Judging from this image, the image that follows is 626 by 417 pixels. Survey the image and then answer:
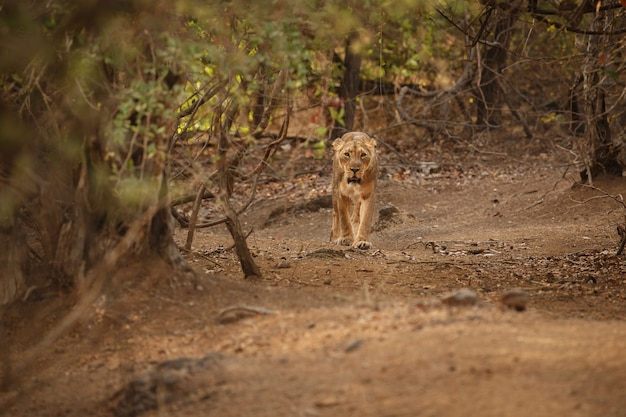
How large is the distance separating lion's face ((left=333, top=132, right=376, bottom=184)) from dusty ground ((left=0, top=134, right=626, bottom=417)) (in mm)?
1089

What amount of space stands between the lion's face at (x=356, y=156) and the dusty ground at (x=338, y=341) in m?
1.09

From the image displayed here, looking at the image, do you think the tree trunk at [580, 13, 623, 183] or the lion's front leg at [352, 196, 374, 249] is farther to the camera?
the tree trunk at [580, 13, 623, 183]

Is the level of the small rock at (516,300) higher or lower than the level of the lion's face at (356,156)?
lower

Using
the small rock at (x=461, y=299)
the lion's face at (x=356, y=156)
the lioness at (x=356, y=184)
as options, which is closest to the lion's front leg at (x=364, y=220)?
the lioness at (x=356, y=184)

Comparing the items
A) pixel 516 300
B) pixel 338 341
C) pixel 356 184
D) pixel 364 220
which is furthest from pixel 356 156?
pixel 338 341

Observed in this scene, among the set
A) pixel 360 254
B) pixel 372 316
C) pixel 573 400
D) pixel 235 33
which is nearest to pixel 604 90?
pixel 360 254

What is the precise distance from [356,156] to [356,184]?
1.10 ft

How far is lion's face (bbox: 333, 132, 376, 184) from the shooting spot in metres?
11.1

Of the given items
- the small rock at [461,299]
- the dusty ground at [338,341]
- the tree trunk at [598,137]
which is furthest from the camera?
the tree trunk at [598,137]

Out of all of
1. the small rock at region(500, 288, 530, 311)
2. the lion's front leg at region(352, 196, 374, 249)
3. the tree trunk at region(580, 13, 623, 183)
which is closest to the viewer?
the small rock at region(500, 288, 530, 311)

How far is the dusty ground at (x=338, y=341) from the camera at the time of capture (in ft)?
15.9

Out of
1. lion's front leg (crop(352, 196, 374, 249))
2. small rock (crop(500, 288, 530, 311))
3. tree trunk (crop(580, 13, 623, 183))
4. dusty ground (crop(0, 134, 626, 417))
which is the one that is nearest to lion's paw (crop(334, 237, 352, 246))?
lion's front leg (crop(352, 196, 374, 249))

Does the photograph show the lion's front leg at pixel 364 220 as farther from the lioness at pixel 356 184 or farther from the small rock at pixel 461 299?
the small rock at pixel 461 299

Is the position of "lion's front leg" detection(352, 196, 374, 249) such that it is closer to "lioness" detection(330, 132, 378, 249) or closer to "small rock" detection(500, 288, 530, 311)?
"lioness" detection(330, 132, 378, 249)
